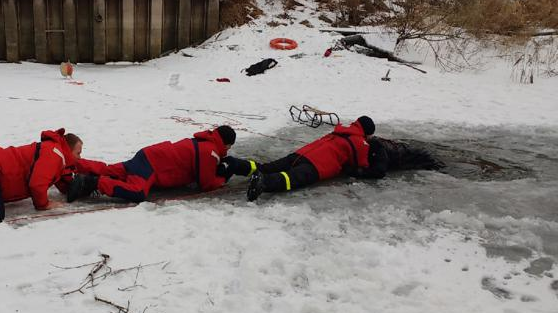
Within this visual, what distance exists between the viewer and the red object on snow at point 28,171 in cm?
405

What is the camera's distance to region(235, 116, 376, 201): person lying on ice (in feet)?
16.9

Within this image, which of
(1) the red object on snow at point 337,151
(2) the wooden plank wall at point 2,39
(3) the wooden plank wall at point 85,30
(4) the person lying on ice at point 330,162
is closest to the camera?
(4) the person lying on ice at point 330,162

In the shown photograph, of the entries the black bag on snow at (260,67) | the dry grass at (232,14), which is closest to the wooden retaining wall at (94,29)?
the dry grass at (232,14)

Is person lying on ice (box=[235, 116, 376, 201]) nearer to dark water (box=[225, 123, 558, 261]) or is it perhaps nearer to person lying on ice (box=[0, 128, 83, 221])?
dark water (box=[225, 123, 558, 261])

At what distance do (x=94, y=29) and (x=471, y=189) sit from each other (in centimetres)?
1113

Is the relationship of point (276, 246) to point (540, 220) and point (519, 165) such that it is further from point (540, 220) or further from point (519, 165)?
point (519, 165)

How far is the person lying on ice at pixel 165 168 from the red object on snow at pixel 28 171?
422 mm

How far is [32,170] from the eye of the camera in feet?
13.4

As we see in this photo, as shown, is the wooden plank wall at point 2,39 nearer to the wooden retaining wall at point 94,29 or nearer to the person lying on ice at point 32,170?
the wooden retaining wall at point 94,29

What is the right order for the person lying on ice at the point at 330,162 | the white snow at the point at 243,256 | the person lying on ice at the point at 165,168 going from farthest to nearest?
the person lying on ice at the point at 330,162 → the person lying on ice at the point at 165,168 → the white snow at the point at 243,256

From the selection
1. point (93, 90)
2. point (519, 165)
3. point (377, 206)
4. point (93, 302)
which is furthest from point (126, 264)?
point (93, 90)

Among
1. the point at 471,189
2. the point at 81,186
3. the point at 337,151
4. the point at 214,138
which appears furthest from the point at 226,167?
the point at 471,189

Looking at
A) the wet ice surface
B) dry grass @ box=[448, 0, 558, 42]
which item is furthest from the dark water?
dry grass @ box=[448, 0, 558, 42]

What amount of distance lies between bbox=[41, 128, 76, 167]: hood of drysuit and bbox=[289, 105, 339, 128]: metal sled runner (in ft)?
14.1
